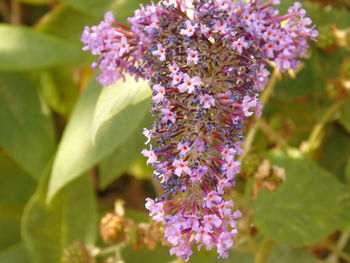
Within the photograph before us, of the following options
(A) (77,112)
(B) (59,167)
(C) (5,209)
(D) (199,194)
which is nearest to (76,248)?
(B) (59,167)

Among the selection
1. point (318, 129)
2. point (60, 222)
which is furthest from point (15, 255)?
point (318, 129)

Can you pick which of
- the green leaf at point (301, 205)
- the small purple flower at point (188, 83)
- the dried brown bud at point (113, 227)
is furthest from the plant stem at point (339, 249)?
the small purple flower at point (188, 83)

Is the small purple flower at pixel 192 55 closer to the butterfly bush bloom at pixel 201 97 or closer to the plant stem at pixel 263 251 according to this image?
the butterfly bush bloom at pixel 201 97

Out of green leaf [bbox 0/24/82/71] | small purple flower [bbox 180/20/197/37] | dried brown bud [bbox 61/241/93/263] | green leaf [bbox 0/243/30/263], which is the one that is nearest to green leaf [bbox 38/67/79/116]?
green leaf [bbox 0/24/82/71]

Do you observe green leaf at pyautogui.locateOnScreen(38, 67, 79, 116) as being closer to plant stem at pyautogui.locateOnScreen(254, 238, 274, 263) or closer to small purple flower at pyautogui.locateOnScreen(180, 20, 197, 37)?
plant stem at pyautogui.locateOnScreen(254, 238, 274, 263)

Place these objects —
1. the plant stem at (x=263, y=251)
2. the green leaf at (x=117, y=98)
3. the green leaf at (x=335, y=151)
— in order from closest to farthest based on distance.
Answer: the green leaf at (x=117, y=98)
the plant stem at (x=263, y=251)
the green leaf at (x=335, y=151)

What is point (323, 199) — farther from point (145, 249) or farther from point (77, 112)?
point (77, 112)

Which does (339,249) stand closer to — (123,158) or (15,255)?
(123,158)
